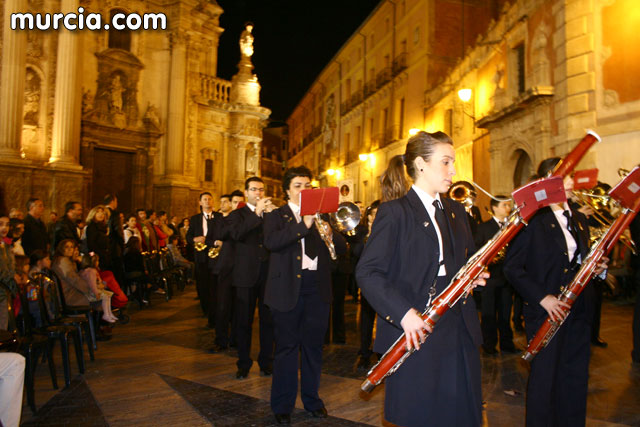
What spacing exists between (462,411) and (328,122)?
42799 millimetres

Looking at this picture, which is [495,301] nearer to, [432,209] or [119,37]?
[432,209]

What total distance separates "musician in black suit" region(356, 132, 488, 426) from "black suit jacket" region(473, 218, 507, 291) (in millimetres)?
4388

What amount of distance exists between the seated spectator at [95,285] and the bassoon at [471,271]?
18.7 feet

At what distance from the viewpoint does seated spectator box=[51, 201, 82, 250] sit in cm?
816

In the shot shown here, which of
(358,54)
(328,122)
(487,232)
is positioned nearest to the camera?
(487,232)

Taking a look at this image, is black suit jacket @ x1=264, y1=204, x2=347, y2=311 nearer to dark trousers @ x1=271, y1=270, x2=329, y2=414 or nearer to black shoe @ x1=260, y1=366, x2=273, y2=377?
dark trousers @ x1=271, y1=270, x2=329, y2=414

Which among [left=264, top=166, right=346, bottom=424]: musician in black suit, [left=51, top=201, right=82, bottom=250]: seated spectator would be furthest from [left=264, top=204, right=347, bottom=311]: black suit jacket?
[left=51, top=201, right=82, bottom=250]: seated spectator

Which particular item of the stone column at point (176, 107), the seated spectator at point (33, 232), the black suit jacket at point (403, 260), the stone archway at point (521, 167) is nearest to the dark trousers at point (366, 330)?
the black suit jacket at point (403, 260)

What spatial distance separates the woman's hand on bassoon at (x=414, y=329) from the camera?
7.03 ft

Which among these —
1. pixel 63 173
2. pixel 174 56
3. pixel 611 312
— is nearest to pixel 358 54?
pixel 174 56

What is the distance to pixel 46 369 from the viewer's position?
5.61 metres

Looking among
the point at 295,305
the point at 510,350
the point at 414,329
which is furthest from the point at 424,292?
the point at 510,350

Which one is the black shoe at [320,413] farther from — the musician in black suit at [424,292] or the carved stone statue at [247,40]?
the carved stone statue at [247,40]

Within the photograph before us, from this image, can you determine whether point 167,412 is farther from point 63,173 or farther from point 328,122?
point 328,122
